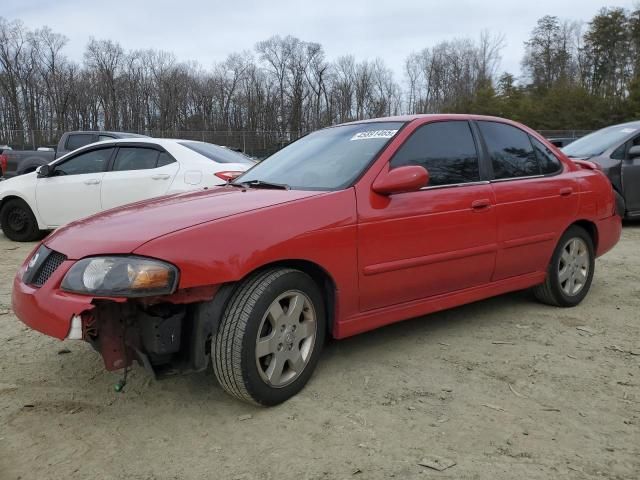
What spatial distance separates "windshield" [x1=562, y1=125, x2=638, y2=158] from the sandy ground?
557 centimetres

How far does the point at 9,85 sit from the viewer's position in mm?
58438

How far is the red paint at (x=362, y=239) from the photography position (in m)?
2.56

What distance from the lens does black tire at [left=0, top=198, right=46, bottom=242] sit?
766 centimetres

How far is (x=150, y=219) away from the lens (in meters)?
2.77

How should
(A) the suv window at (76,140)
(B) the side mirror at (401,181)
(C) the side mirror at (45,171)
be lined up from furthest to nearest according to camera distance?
(A) the suv window at (76,140) < (C) the side mirror at (45,171) < (B) the side mirror at (401,181)

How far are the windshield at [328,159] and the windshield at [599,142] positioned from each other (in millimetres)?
6226

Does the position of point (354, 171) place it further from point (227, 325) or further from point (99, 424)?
point (99, 424)

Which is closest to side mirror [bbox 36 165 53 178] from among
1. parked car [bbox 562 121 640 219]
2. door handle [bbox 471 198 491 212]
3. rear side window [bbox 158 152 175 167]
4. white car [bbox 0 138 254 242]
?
white car [bbox 0 138 254 242]


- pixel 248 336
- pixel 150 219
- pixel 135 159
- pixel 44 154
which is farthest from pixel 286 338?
pixel 44 154

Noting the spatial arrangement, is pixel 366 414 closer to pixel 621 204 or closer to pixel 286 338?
pixel 286 338

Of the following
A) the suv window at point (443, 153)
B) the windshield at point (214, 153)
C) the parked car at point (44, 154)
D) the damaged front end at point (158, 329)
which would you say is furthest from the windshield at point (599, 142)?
the parked car at point (44, 154)

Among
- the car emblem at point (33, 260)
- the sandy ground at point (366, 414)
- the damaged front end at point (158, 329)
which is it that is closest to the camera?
the sandy ground at point (366, 414)

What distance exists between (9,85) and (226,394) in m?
66.4

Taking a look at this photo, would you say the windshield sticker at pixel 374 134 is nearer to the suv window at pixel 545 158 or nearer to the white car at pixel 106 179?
the suv window at pixel 545 158
